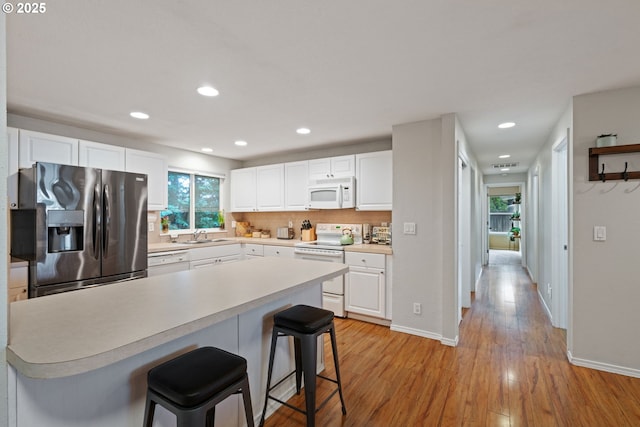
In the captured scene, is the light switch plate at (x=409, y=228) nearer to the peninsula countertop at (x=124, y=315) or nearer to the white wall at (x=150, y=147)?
the peninsula countertop at (x=124, y=315)

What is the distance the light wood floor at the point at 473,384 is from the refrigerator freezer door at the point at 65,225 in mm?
2267

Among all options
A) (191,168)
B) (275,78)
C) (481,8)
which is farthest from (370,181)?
(191,168)

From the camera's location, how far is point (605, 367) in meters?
2.48

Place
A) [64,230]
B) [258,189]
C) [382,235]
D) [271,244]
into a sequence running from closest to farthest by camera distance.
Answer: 1. [64,230]
2. [382,235]
3. [271,244]
4. [258,189]

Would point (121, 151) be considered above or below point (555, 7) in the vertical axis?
below

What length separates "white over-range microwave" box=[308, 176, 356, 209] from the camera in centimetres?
406

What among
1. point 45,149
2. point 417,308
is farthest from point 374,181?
point 45,149

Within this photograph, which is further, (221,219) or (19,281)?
(221,219)

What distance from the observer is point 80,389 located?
1112 mm

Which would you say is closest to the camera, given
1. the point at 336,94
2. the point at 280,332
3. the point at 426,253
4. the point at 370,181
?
the point at 280,332

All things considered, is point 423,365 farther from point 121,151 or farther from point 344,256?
point 121,151

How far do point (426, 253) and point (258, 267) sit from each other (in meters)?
1.91

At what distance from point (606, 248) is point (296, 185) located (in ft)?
11.9

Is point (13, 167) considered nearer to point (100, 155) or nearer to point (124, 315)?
point (100, 155)
